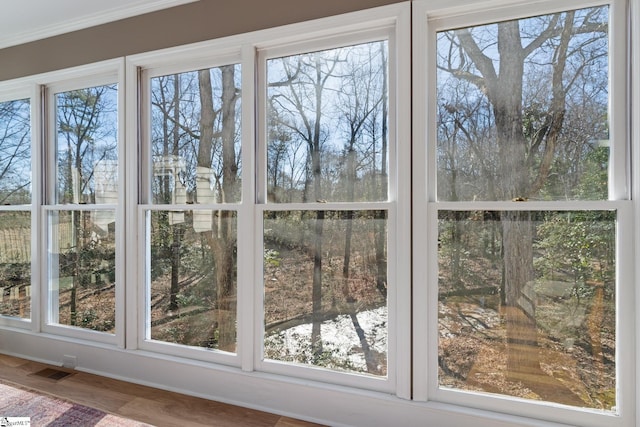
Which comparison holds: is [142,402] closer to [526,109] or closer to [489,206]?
[489,206]

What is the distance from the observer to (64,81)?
109 inches

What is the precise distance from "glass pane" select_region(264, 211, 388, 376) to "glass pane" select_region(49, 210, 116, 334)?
132 centimetres

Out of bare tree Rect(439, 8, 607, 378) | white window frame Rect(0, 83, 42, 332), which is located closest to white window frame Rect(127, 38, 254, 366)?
white window frame Rect(0, 83, 42, 332)

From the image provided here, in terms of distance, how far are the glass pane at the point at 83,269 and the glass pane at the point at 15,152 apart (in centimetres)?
46

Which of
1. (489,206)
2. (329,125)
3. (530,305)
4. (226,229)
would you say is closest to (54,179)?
(226,229)

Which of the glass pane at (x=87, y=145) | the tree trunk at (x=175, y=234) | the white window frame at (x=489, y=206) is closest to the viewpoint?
the white window frame at (x=489, y=206)

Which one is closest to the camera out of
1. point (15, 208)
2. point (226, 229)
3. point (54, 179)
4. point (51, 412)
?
point (51, 412)

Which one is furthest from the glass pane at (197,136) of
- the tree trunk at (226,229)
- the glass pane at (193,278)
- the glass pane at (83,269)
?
the glass pane at (83,269)

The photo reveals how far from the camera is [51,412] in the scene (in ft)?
6.79

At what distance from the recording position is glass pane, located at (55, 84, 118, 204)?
2.65m

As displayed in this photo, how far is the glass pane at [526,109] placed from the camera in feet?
5.51

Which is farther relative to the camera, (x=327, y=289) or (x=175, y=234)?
(x=175, y=234)

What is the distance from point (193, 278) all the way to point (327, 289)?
96 cm

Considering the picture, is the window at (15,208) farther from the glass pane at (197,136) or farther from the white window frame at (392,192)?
the white window frame at (392,192)
